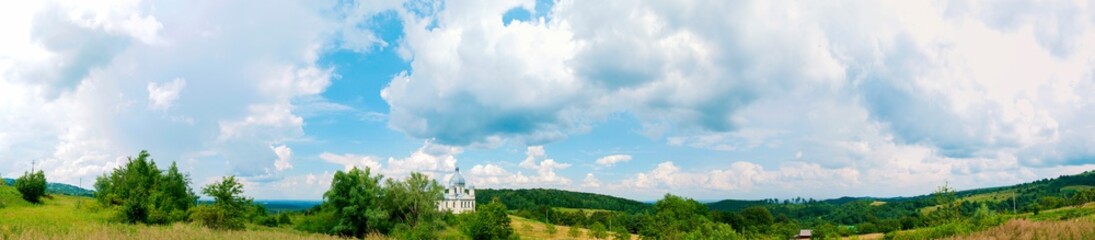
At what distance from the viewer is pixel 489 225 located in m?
60.1

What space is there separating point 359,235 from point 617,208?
467ft

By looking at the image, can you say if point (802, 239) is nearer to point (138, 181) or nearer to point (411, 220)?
point (411, 220)

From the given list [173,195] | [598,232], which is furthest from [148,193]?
[598,232]

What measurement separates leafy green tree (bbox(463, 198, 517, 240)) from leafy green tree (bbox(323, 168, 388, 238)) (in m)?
9.32

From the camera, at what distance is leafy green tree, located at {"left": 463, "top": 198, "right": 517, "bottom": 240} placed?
5938 centimetres

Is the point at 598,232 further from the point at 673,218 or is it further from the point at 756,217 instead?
the point at 756,217

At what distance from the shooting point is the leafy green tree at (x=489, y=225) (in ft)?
195

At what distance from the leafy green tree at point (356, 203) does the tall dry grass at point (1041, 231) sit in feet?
170

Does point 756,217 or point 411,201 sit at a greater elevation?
point 411,201

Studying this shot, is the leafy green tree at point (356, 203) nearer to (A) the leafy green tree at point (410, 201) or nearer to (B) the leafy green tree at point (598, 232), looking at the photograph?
(A) the leafy green tree at point (410, 201)

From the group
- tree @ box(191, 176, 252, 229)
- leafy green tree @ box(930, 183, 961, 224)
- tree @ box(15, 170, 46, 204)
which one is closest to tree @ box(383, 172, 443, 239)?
tree @ box(191, 176, 252, 229)

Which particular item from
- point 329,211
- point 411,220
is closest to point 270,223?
point 329,211

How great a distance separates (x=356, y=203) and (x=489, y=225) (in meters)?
14.4

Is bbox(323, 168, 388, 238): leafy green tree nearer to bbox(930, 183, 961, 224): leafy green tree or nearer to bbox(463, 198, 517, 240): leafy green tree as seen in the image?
bbox(463, 198, 517, 240): leafy green tree
